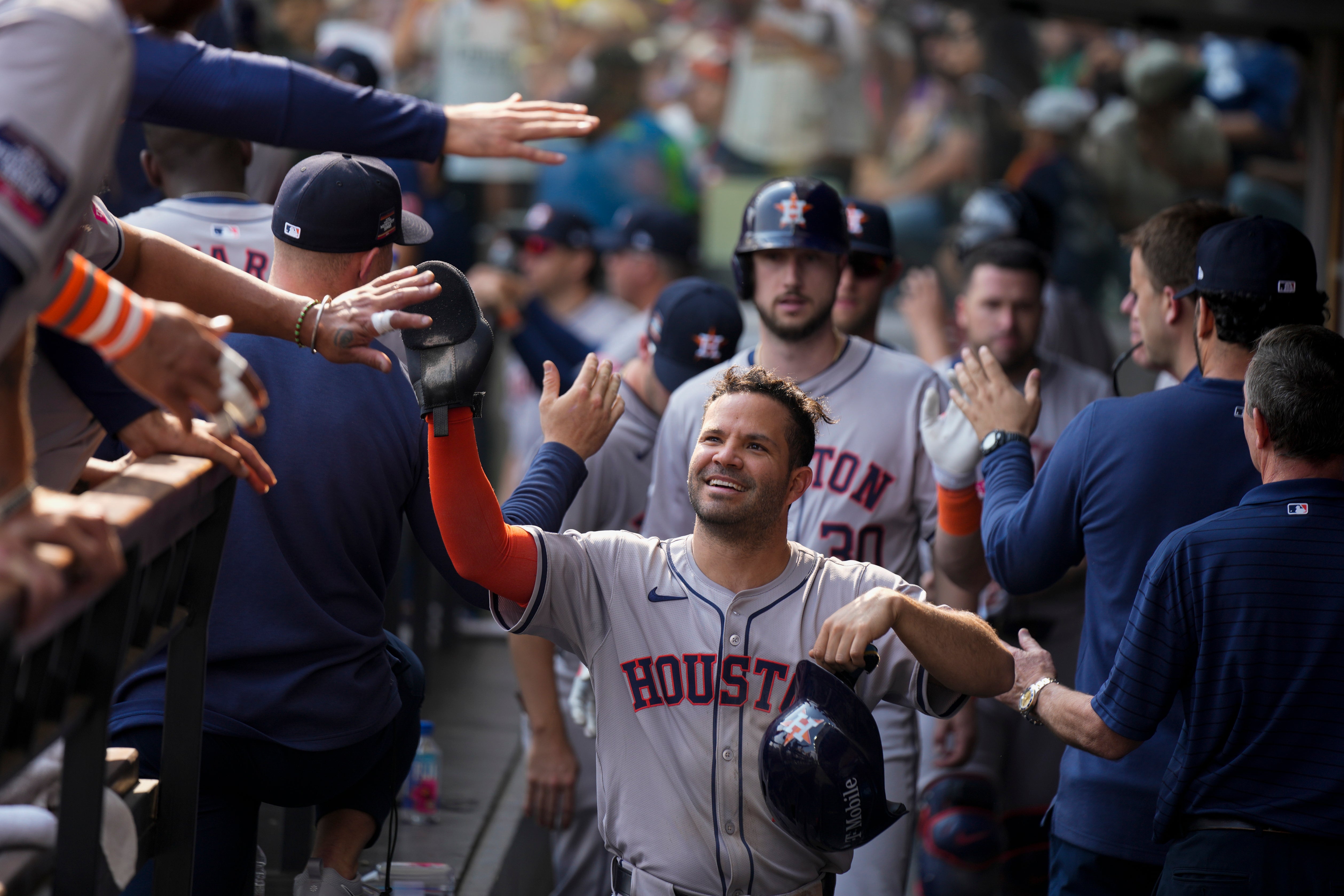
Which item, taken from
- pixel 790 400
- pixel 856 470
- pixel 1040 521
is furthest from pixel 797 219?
pixel 1040 521

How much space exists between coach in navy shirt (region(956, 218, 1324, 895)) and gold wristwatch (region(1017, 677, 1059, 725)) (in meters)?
0.21

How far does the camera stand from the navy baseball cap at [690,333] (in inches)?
170

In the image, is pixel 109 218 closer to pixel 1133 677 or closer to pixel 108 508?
pixel 108 508

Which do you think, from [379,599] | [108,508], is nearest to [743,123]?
[379,599]

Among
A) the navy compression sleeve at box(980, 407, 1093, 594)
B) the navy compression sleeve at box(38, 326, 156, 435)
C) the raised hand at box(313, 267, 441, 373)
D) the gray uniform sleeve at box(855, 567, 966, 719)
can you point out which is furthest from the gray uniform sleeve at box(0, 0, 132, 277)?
the navy compression sleeve at box(980, 407, 1093, 594)

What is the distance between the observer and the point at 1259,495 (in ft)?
8.54

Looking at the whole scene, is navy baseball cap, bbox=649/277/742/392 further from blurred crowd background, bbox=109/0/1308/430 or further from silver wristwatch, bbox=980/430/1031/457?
blurred crowd background, bbox=109/0/1308/430

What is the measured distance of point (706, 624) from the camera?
2.82m

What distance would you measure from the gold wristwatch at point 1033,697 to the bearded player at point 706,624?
7cm

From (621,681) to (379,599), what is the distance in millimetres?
620

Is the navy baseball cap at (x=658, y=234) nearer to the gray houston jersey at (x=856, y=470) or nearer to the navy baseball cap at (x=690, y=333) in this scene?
the navy baseball cap at (x=690, y=333)

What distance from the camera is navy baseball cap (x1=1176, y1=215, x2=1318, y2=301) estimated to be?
3006 millimetres

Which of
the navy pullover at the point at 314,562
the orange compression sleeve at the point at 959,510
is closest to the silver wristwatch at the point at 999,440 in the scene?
the orange compression sleeve at the point at 959,510

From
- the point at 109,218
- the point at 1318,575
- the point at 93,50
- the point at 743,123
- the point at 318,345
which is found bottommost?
the point at 1318,575
